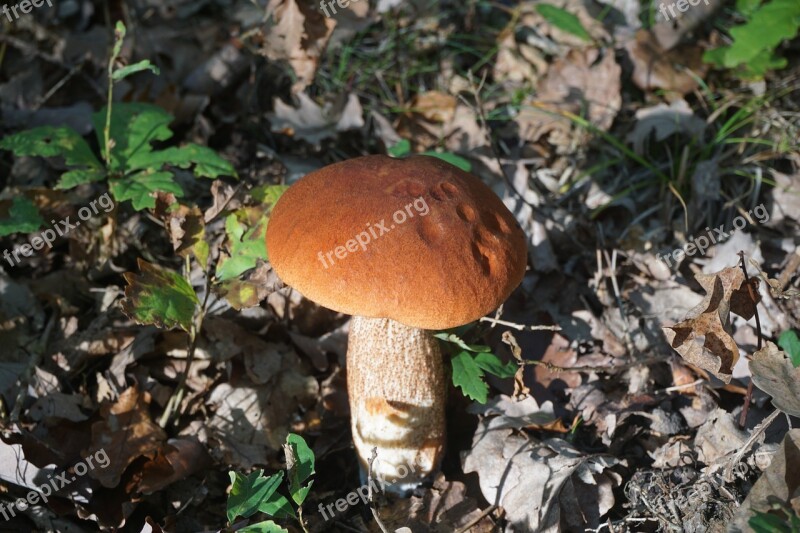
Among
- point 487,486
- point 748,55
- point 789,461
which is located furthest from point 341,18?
point 789,461

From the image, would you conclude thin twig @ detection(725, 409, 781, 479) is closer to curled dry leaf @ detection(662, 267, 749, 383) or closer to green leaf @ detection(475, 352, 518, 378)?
curled dry leaf @ detection(662, 267, 749, 383)

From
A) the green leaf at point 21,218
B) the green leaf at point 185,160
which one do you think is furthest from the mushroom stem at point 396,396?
the green leaf at point 21,218

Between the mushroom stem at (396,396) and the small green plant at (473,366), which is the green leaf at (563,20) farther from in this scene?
the mushroom stem at (396,396)

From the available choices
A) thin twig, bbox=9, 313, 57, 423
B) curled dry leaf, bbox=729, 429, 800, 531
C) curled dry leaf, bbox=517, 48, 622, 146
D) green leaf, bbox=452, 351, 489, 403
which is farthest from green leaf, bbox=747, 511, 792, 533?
thin twig, bbox=9, 313, 57, 423

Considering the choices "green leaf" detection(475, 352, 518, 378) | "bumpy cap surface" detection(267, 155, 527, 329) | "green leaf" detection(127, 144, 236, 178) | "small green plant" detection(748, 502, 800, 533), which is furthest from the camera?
"green leaf" detection(127, 144, 236, 178)

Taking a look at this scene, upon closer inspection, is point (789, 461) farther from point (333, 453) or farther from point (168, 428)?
point (168, 428)

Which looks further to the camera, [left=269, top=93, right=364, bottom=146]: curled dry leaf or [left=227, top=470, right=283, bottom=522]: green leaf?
[left=269, top=93, right=364, bottom=146]: curled dry leaf

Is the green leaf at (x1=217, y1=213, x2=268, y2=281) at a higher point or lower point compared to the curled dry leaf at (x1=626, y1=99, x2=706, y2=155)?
higher

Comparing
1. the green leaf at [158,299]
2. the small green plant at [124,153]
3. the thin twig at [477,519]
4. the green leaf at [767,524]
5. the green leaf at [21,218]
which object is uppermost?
the small green plant at [124,153]
